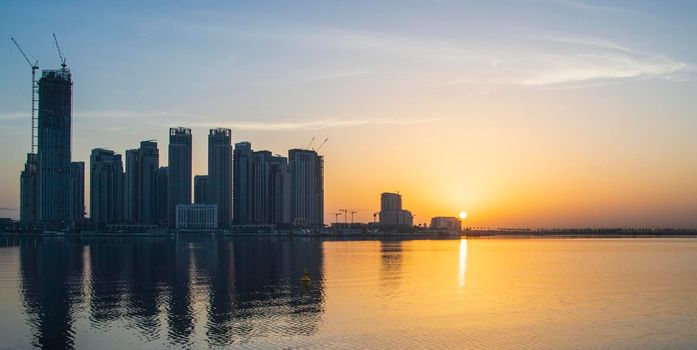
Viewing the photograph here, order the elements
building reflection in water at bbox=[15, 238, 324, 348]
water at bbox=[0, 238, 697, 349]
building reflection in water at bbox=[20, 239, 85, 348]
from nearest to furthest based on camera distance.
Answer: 1. water at bbox=[0, 238, 697, 349]
2. building reflection in water at bbox=[20, 239, 85, 348]
3. building reflection in water at bbox=[15, 238, 324, 348]

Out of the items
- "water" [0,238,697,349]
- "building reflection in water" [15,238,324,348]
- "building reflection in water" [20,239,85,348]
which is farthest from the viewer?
"building reflection in water" [15,238,324,348]

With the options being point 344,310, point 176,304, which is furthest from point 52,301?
point 344,310

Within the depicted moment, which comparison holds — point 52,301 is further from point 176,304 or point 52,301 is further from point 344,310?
point 344,310

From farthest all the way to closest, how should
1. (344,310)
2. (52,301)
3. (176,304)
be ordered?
(52,301)
(176,304)
(344,310)

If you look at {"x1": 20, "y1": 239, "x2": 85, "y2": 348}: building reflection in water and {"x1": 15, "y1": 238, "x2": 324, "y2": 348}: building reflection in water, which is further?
{"x1": 15, "y1": 238, "x2": 324, "y2": 348}: building reflection in water

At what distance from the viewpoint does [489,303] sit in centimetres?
7606

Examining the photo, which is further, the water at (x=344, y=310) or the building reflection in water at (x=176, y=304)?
the building reflection in water at (x=176, y=304)

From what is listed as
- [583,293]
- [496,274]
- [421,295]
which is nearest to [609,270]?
[496,274]

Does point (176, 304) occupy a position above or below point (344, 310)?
above

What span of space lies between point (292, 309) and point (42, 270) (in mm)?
69232

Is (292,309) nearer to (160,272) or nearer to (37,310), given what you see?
(37,310)

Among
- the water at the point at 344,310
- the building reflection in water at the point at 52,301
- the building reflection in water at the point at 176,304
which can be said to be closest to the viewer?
the water at the point at 344,310

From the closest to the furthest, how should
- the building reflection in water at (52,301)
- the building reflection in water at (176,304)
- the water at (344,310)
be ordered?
the water at (344,310) → the building reflection in water at (52,301) → the building reflection in water at (176,304)

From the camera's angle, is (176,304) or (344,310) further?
(176,304)
